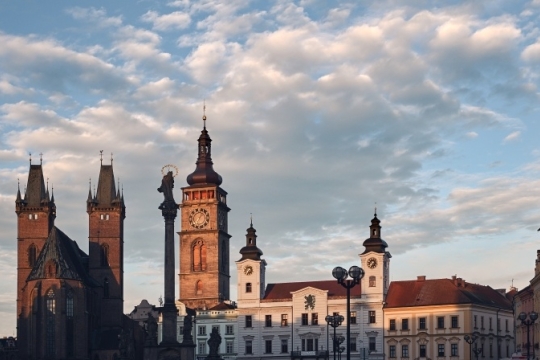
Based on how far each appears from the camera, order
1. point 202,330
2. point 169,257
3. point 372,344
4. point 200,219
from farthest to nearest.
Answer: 1. point 200,219
2. point 202,330
3. point 372,344
4. point 169,257

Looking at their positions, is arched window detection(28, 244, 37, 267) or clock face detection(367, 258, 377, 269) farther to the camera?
arched window detection(28, 244, 37, 267)

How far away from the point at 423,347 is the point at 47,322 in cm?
4477

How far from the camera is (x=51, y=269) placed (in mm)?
123312

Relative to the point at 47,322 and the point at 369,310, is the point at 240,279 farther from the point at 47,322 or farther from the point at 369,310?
the point at 47,322

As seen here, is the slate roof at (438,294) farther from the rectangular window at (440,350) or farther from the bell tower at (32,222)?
the bell tower at (32,222)

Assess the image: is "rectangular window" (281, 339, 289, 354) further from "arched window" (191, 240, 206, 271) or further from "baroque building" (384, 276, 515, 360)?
"arched window" (191, 240, 206, 271)

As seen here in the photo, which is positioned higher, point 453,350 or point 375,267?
point 375,267

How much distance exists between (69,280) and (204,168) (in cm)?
2556

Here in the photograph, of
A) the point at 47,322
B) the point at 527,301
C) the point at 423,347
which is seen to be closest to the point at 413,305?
the point at 423,347

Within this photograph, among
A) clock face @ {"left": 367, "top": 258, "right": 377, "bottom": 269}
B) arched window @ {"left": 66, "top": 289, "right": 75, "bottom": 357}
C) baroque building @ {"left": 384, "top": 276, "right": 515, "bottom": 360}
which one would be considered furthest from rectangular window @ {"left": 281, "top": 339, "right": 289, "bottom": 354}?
arched window @ {"left": 66, "top": 289, "right": 75, "bottom": 357}

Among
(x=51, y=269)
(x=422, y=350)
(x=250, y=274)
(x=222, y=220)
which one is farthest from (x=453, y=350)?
(x=51, y=269)

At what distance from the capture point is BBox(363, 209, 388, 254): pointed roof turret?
11488 cm

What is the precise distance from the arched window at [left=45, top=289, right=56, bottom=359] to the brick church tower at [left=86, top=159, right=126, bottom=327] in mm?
11119

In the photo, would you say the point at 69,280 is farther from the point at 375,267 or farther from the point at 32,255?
the point at 375,267
